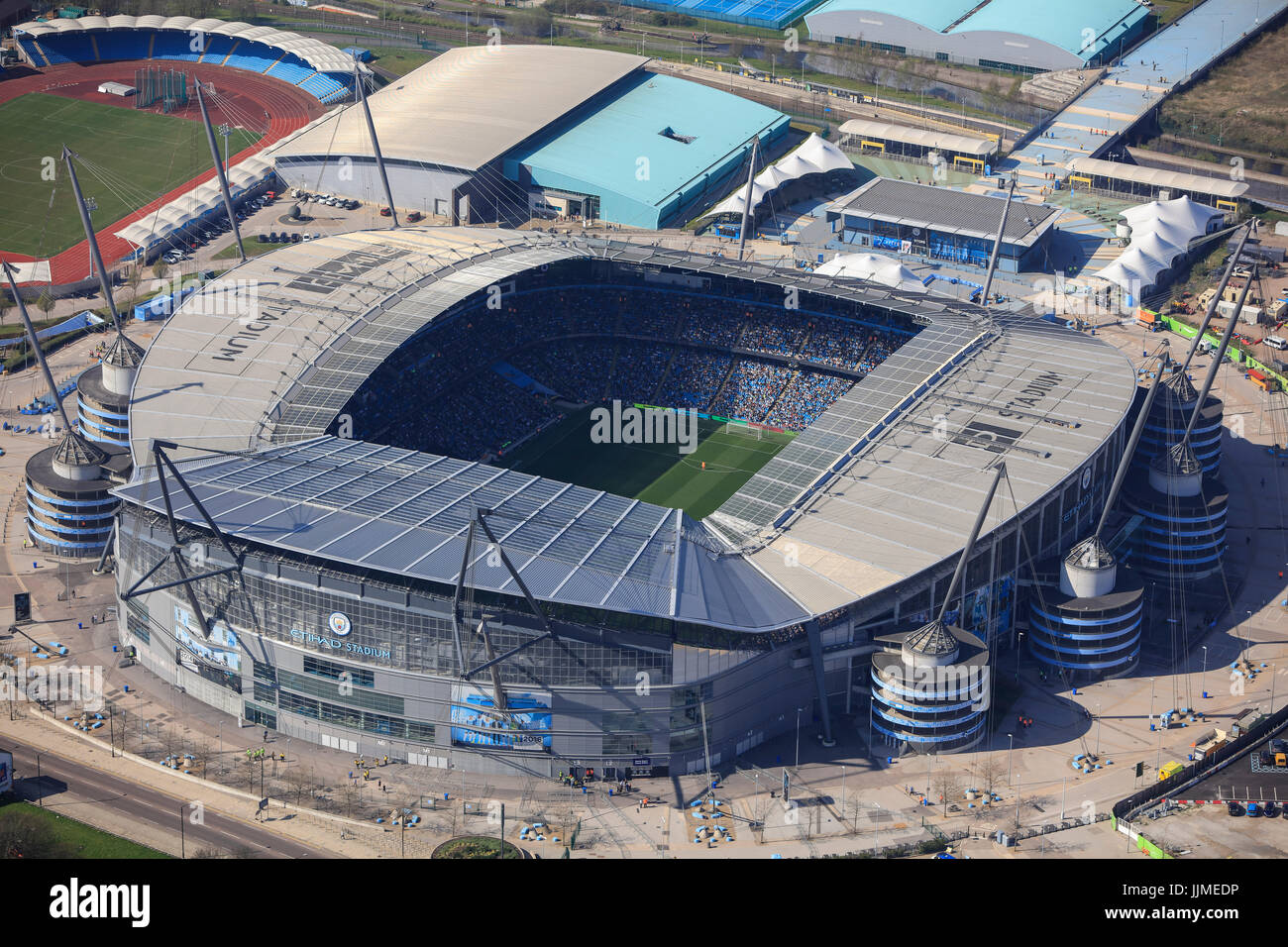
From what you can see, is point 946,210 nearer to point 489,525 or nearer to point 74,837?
point 489,525

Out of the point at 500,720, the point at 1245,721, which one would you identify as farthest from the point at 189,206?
the point at 1245,721

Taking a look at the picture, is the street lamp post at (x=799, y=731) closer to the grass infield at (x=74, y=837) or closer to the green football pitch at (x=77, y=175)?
the grass infield at (x=74, y=837)

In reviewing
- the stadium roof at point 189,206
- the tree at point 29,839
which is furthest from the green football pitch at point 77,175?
the tree at point 29,839

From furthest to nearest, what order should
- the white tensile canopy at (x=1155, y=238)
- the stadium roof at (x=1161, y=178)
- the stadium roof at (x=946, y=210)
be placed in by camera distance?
the stadium roof at (x=1161, y=178) < the stadium roof at (x=946, y=210) < the white tensile canopy at (x=1155, y=238)

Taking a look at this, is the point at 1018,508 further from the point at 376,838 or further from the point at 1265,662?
the point at 376,838

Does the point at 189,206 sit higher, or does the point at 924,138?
the point at 924,138

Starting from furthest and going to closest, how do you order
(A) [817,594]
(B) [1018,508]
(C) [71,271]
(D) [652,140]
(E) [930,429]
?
(D) [652,140] < (C) [71,271] < (E) [930,429] < (B) [1018,508] < (A) [817,594]

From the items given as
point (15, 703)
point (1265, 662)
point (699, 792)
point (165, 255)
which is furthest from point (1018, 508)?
point (165, 255)
